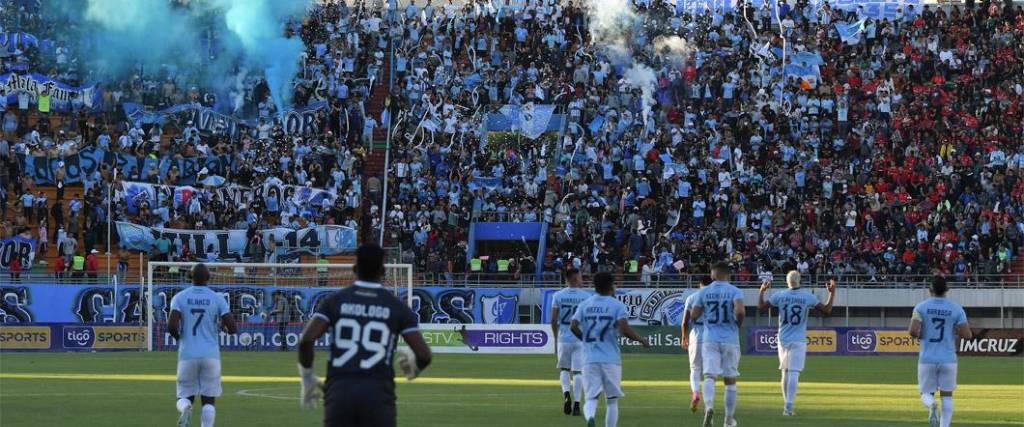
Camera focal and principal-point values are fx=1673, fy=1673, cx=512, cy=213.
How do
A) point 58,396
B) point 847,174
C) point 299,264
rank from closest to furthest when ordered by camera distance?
point 58,396, point 299,264, point 847,174

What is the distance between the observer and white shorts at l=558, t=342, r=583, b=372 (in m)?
22.6

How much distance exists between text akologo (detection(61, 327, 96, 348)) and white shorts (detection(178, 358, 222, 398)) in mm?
26880

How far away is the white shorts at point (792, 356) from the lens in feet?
76.4

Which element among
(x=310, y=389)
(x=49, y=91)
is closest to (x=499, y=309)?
Result: (x=49, y=91)

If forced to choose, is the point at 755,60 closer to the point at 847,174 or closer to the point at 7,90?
the point at 847,174

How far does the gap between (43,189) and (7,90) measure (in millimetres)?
4318

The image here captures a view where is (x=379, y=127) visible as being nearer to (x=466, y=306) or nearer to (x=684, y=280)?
(x=466, y=306)

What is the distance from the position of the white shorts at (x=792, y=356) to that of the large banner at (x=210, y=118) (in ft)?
104

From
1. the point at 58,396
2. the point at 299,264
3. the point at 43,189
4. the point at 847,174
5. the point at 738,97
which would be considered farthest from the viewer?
the point at 738,97

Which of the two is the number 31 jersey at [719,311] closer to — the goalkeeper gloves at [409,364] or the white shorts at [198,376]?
the white shorts at [198,376]

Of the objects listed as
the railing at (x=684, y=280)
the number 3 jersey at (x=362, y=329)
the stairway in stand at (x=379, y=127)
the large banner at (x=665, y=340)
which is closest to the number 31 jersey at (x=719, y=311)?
the number 3 jersey at (x=362, y=329)

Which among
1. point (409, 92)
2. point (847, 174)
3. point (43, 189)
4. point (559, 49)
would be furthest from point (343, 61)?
point (847, 174)

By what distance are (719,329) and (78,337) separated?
2689cm

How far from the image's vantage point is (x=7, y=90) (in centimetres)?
5191
